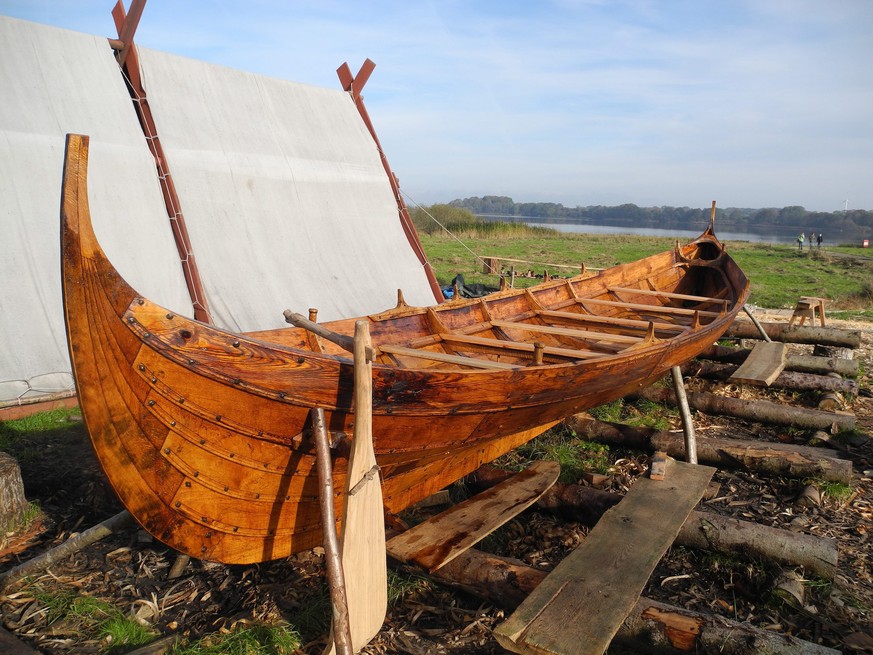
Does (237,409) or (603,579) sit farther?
(603,579)

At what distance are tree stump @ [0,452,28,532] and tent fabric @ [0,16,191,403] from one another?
249 cm

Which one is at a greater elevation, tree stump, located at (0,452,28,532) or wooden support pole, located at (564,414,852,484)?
tree stump, located at (0,452,28,532)

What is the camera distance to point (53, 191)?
6656mm

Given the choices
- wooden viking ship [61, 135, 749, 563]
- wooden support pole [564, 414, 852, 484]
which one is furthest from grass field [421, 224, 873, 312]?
wooden viking ship [61, 135, 749, 563]

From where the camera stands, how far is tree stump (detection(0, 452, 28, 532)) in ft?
12.4

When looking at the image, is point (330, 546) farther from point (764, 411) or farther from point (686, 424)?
point (764, 411)

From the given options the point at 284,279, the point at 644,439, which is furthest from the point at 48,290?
the point at 644,439

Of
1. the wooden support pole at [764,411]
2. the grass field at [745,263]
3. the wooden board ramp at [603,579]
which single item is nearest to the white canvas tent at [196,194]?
the grass field at [745,263]

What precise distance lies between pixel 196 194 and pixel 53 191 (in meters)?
1.56

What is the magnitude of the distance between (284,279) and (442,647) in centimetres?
593

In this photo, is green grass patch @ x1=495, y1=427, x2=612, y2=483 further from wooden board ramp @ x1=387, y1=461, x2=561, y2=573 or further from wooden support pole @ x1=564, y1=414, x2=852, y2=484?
wooden board ramp @ x1=387, y1=461, x2=561, y2=573

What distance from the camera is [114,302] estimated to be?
2.50m

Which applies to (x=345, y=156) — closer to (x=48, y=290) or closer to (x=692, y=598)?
(x=48, y=290)

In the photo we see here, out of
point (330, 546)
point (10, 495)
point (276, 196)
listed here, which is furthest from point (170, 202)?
point (330, 546)
